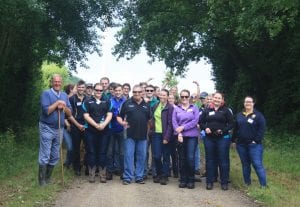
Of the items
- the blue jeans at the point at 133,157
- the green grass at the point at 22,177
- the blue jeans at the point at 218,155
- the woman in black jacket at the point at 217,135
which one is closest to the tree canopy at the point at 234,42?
the woman in black jacket at the point at 217,135

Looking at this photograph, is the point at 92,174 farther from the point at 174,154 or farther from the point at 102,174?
the point at 174,154

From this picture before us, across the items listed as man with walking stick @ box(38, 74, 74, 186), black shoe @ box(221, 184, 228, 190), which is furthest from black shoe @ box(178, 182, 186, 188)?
man with walking stick @ box(38, 74, 74, 186)

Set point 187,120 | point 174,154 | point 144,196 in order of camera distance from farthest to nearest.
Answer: point 174,154 < point 187,120 < point 144,196

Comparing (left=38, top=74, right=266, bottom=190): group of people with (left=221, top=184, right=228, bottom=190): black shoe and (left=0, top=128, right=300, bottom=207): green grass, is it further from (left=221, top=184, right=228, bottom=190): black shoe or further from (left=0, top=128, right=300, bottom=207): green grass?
(left=0, top=128, right=300, bottom=207): green grass

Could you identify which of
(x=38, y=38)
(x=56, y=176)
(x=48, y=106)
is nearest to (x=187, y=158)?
(x=56, y=176)

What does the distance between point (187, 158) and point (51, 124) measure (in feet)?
9.72

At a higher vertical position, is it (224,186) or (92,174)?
(92,174)

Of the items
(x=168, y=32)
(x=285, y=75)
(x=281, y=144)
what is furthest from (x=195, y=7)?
(x=281, y=144)

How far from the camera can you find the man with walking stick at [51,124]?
1054cm

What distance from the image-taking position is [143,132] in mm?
11789

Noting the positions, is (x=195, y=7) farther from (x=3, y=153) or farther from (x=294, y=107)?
(x=3, y=153)

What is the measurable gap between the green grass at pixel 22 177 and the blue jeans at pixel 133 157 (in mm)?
1267

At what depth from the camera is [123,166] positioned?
1250 cm

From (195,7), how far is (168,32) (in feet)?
6.87
